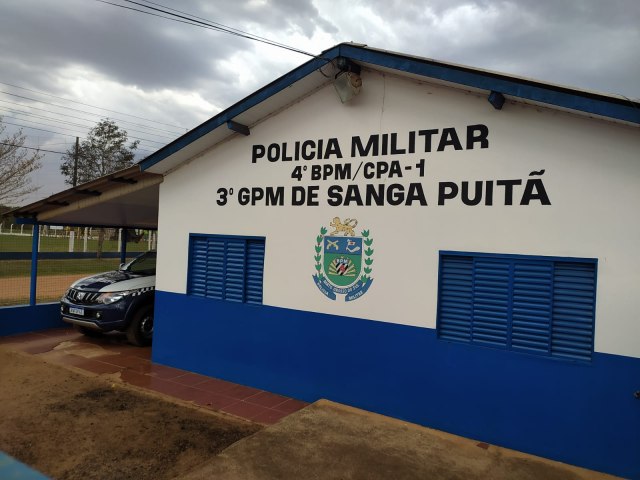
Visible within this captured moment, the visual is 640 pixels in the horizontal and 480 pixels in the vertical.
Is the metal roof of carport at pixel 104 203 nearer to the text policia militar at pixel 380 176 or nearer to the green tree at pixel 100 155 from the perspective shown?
the text policia militar at pixel 380 176

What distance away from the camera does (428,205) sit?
4.90 meters

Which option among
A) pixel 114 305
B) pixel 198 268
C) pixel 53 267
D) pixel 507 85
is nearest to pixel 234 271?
pixel 198 268

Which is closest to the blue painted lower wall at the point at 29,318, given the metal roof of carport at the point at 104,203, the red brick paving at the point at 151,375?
the red brick paving at the point at 151,375

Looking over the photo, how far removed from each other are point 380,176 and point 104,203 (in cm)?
534

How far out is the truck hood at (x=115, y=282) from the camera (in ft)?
26.7

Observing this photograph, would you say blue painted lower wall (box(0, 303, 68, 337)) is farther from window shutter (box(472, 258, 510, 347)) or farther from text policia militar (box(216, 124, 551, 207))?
window shutter (box(472, 258, 510, 347))

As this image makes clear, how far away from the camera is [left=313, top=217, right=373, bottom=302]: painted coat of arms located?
5.32 meters

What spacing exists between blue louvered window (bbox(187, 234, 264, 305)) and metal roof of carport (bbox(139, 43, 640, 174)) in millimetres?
1410

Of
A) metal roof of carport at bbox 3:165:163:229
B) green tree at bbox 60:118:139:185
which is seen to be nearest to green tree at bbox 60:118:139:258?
green tree at bbox 60:118:139:185

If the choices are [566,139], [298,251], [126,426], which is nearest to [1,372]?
[126,426]

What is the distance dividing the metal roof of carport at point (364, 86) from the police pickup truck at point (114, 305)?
99.1 inches

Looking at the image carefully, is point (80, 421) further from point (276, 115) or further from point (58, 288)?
point (58, 288)

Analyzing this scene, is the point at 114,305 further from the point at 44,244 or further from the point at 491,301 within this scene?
the point at 44,244

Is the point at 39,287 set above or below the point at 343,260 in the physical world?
below
